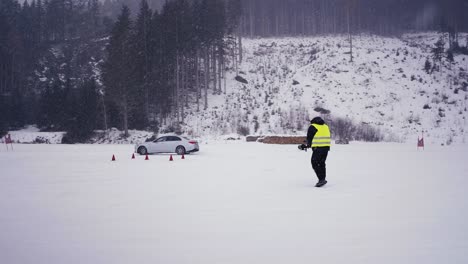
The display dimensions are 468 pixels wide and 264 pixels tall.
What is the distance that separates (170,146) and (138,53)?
1105 inches

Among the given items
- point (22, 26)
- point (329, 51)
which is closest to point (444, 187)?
point (329, 51)

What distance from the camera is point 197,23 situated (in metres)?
51.2

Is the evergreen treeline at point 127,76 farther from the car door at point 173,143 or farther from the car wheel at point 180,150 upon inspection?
the car wheel at point 180,150

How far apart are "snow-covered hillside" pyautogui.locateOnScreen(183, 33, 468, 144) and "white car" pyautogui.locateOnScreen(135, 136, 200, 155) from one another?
15936 millimetres

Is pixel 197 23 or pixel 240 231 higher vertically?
pixel 197 23

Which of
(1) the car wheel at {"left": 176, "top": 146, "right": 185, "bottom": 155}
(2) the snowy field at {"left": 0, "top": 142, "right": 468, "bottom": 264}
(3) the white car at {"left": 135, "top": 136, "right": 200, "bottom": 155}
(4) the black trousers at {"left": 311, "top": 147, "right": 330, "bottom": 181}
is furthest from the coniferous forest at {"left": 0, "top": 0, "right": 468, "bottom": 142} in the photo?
(4) the black trousers at {"left": 311, "top": 147, "right": 330, "bottom": 181}

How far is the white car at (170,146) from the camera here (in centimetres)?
2220

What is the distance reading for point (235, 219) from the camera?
22.3 feet

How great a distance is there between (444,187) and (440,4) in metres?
126

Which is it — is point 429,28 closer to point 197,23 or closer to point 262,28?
point 262,28

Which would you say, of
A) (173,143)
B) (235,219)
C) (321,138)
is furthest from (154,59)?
(235,219)

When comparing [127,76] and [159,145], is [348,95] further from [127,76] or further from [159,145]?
[159,145]

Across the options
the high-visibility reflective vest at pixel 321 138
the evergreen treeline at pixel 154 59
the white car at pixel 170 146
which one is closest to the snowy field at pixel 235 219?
the high-visibility reflective vest at pixel 321 138

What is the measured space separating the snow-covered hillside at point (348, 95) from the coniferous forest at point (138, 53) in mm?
5390
